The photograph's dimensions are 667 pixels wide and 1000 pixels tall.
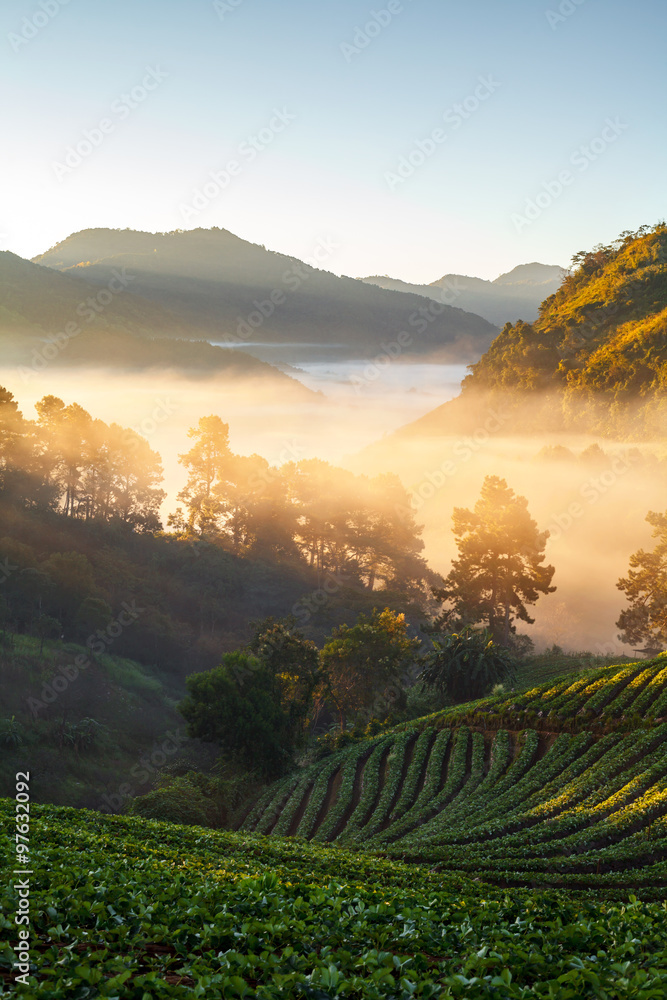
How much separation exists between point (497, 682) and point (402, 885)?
34.1 metres

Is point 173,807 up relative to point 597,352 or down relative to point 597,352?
down

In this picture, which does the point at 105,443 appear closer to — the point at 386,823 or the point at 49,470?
the point at 49,470

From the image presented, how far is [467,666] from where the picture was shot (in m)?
45.7

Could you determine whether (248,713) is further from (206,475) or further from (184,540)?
(206,475)

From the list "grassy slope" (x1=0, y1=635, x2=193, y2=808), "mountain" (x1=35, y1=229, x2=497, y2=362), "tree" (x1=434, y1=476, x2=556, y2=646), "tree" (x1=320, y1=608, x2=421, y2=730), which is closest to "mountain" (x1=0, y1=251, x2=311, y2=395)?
"mountain" (x1=35, y1=229, x2=497, y2=362)

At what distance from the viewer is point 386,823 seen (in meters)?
27.0

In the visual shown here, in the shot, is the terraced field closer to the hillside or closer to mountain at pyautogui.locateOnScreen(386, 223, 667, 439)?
the hillside

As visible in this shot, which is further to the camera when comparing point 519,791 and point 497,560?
point 497,560

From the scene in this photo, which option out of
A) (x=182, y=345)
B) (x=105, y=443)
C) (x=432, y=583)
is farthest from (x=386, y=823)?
(x=182, y=345)

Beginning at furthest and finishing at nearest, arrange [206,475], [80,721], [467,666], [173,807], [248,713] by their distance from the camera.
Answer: [206,475] → [467,666] → [80,721] → [248,713] → [173,807]

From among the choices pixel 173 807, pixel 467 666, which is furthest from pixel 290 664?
pixel 173 807

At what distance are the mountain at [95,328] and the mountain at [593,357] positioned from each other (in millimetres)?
46413

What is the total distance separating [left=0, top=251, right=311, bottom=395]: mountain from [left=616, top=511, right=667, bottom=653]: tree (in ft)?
332

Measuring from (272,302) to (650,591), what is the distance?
3519 inches
